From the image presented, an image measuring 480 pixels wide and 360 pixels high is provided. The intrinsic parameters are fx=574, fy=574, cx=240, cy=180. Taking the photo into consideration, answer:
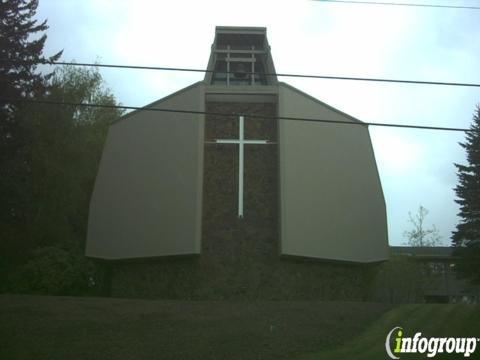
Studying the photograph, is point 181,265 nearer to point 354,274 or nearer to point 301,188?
point 301,188

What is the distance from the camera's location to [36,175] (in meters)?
31.1

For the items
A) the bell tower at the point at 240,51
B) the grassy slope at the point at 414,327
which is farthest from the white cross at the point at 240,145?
the bell tower at the point at 240,51

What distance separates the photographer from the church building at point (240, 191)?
22.9 m

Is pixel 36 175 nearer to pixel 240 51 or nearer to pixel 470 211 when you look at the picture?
pixel 240 51

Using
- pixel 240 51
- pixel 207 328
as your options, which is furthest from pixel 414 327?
pixel 240 51

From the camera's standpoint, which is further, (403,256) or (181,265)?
(403,256)

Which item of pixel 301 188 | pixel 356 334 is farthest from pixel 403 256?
pixel 356 334

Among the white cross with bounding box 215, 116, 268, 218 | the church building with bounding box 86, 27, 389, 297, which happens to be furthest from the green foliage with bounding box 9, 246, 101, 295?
the white cross with bounding box 215, 116, 268, 218

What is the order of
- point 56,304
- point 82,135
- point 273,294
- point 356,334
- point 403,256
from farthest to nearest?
point 403,256 < point 82,135 < point 273,294 < point 56,304 < point 356,334

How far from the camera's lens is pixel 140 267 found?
2473cm

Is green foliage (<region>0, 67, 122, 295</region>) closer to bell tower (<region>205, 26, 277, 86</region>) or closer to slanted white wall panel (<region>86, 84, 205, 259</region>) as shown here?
slanted white wall panel (<region>86, 84, 205, 259</region>)

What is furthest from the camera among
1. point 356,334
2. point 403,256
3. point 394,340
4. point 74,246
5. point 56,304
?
point 403,256

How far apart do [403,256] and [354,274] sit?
20.1 m

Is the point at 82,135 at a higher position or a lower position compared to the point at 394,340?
higher
